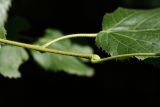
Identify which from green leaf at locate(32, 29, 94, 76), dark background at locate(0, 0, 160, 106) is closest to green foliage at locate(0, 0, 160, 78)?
green leaf at locate(32, 29, 94, 76)

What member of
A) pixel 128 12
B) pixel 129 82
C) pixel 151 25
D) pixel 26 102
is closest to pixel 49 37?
pixel 128 12

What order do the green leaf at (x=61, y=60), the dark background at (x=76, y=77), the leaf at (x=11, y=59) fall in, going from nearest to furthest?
1. the leaf at (x=11, y=59)
2. the green leaf at (x=61, y=60)
3. the dark background at (x=76, y=77)

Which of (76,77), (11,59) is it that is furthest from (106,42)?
(76,77)

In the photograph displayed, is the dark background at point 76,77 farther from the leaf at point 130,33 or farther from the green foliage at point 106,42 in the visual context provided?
the leaf at point 130,33

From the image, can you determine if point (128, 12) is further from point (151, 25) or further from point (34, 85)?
point (34, 85)

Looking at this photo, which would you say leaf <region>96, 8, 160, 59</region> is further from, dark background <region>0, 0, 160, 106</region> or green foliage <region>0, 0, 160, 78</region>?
dark background <region>0, 0, 160, 106</region>

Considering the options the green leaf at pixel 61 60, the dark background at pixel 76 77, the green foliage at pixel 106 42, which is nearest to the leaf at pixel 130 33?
the green foliage at pixel 106 42
